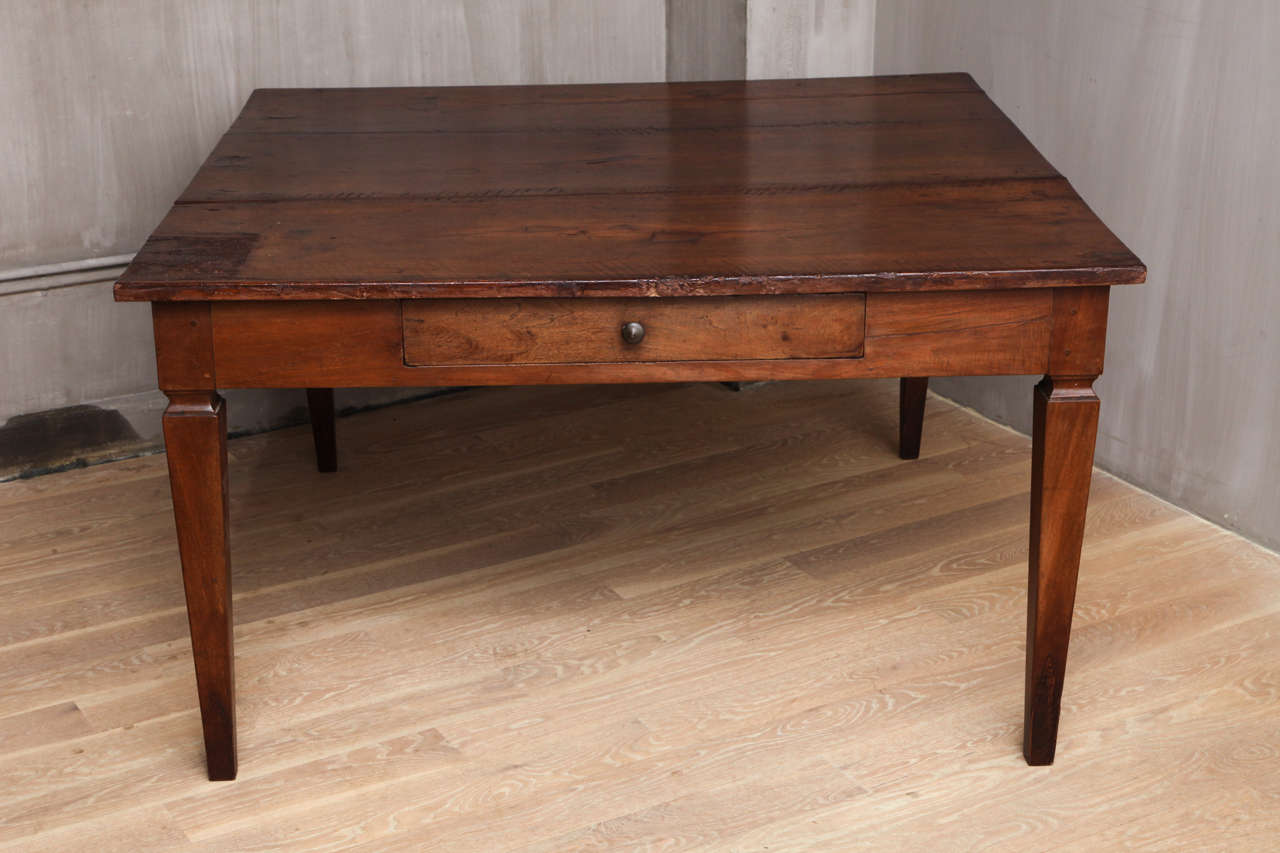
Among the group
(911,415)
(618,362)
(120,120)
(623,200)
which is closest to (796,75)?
(911,415)

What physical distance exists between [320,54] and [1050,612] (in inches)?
69.8

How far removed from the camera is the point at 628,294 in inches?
62.2

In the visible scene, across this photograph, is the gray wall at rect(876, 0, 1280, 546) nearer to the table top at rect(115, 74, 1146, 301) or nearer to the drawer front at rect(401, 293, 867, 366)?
the table top at rect(115, 74, 1146, 301)

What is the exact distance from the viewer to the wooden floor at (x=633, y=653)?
1.73 metres

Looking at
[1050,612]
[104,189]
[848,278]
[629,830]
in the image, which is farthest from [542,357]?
[104,189]

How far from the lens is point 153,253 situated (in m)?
1.65

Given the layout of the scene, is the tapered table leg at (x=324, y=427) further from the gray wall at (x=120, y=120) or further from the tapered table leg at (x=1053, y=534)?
the tapered table leg at (x=1053, y=534)

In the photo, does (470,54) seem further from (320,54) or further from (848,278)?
(848,278)

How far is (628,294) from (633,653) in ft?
2.25

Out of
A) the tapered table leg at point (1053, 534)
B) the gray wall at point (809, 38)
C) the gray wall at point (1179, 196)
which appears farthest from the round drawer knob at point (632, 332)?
the gray wall at point (809, 38)

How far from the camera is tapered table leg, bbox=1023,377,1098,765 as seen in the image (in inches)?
64.8

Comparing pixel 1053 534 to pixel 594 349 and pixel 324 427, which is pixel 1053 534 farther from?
pixel 324 427

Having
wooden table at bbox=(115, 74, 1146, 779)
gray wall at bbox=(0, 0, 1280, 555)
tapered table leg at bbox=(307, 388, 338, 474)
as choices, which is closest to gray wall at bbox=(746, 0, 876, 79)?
gray wall at bbox=(0, 0, 1280, 555)

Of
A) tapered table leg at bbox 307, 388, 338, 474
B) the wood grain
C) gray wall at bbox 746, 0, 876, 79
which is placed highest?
gray wall at bbox 746, 0, 876, 79
